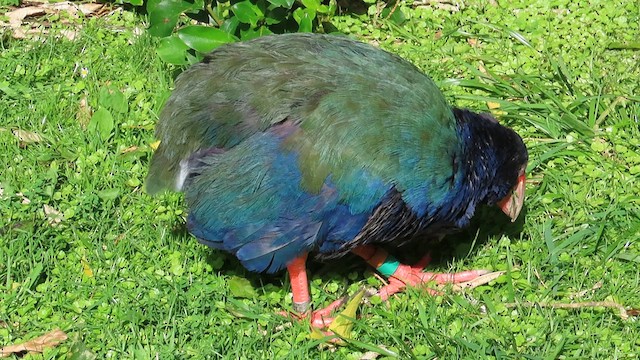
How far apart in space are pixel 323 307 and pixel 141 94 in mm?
1306

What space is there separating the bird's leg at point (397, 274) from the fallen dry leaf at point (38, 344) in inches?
40.3

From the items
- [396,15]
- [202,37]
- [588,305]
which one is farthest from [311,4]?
[588,305]

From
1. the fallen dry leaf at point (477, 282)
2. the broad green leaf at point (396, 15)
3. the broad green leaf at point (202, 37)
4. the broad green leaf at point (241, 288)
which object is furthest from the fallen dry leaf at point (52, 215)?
the broad green leaf at point (396, 15)

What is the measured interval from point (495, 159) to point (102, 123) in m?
1.63

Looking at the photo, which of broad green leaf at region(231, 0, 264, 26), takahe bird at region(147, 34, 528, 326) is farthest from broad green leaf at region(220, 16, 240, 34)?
takahe bird at region(147, 34, 528, 326)

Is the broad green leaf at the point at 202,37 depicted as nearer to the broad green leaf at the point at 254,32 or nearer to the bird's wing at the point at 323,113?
the broad green leaf at the point at 254,32

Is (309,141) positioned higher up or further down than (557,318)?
higher up

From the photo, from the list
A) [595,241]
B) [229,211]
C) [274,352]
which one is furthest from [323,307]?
[595,241]

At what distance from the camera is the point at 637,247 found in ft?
11.1

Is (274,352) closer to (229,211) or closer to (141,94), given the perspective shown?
(229,211)

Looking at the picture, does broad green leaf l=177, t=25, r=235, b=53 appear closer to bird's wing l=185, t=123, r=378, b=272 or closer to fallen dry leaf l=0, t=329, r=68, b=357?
bird's wing l=185, t=123, r=378, b=272

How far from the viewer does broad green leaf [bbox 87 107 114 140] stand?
3857 mm

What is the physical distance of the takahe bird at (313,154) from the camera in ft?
9.53

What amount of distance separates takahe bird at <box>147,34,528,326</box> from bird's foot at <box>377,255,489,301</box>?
200 mm
